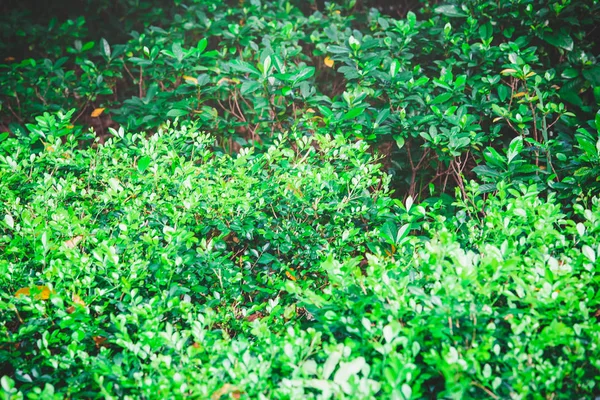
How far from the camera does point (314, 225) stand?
241 centimetres

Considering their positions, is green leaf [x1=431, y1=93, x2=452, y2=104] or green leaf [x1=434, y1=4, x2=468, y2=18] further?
green leaf [x1=434, y1=4, x2=468, y2=18]

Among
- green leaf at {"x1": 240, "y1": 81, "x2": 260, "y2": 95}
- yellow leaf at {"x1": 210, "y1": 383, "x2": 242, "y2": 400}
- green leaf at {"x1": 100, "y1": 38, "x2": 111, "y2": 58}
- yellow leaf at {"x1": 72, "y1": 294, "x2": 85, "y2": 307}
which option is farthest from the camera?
green leaf at {"x1": 100, "y1": 38, "x2": 111, "y2": 58}

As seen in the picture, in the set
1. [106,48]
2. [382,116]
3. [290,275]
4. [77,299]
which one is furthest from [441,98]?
[106,48]

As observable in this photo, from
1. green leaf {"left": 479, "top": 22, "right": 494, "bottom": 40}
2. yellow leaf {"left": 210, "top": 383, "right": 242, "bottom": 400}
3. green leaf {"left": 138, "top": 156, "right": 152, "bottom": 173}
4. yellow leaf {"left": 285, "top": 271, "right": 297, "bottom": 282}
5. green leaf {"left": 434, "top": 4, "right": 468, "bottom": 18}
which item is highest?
green leaf {"left": 434, "top": 4, "right": 468, "bottom": 18}

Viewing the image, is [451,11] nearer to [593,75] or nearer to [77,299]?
[593,75]

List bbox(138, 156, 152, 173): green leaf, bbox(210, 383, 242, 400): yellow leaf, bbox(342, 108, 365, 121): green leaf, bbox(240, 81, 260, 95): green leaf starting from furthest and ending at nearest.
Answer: bbox(240, 81, 260, 95): green leaf → bbox(342, 108, 365, 121): green leaf → bbox(138, 156, 152, 173): green leaf → bbox(210, 383, 242, 400): yellow leaf

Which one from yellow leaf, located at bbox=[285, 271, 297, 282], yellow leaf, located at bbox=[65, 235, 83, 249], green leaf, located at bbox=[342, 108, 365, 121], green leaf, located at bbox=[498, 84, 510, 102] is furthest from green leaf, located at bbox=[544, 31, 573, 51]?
yellow leaf, located at bbox=[65, 235, 83, 249]

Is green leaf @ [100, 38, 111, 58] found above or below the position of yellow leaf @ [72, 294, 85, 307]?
above

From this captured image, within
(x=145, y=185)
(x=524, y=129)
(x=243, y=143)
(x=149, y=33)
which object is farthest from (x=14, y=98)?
(x=524, y=129)

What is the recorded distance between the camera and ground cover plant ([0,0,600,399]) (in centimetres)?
155

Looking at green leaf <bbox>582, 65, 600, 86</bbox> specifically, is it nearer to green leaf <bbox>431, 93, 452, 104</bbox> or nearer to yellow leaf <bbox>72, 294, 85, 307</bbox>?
green leaf <bbox>431, 93, 452, 104</bbox>

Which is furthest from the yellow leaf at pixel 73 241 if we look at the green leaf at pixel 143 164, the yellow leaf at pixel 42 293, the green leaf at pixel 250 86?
the green leaf at pixel 250 86

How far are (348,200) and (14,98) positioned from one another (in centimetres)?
316

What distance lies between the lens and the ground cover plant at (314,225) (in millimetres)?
1552
